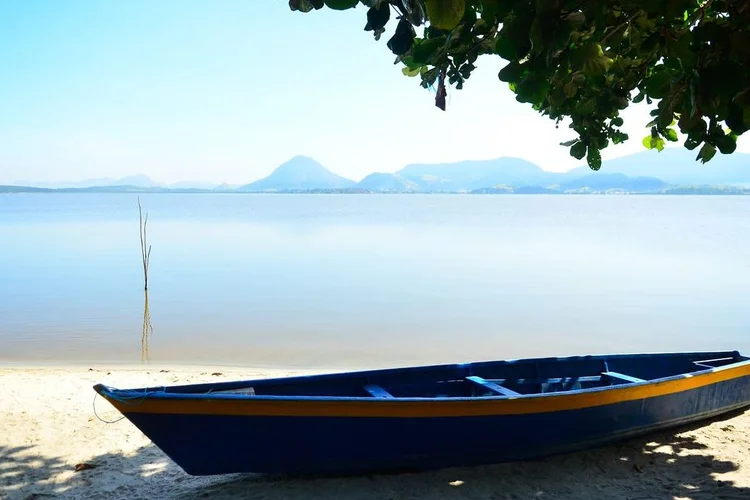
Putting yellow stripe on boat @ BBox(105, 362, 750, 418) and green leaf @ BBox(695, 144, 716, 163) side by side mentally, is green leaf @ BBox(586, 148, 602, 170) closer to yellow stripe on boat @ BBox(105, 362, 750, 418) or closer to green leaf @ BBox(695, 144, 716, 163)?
green leaf @ BBox(695, 144, 716, 163)

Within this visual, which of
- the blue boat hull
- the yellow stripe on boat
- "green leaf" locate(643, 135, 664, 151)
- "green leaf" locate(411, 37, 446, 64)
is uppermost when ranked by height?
"green leaf" locate(411, 37, 446, 64)

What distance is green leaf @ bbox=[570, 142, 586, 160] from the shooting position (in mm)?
4633

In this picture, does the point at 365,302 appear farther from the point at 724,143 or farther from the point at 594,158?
the point at 724,143

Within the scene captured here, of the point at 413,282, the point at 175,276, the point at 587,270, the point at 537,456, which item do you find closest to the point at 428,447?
the point at 537,456

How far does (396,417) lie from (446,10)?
2868mm

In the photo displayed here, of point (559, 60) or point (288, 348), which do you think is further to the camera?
point (288, 348)

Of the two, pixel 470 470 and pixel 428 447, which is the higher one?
pixel 428 447

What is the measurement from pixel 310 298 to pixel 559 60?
13188 millimetres

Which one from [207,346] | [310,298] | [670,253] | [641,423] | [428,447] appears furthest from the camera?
[670,253]

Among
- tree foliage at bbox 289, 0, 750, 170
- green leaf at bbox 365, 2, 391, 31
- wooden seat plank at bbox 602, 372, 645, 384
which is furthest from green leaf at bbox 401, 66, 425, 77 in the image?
wooden seat plank at bbox 602, 372, 645, 384

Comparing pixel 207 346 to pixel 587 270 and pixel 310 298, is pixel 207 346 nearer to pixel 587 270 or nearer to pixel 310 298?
pixel 310 298

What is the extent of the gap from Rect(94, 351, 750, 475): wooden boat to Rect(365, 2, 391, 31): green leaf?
2.40 meters

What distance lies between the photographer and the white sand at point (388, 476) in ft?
14.2

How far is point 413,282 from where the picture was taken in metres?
17.9
